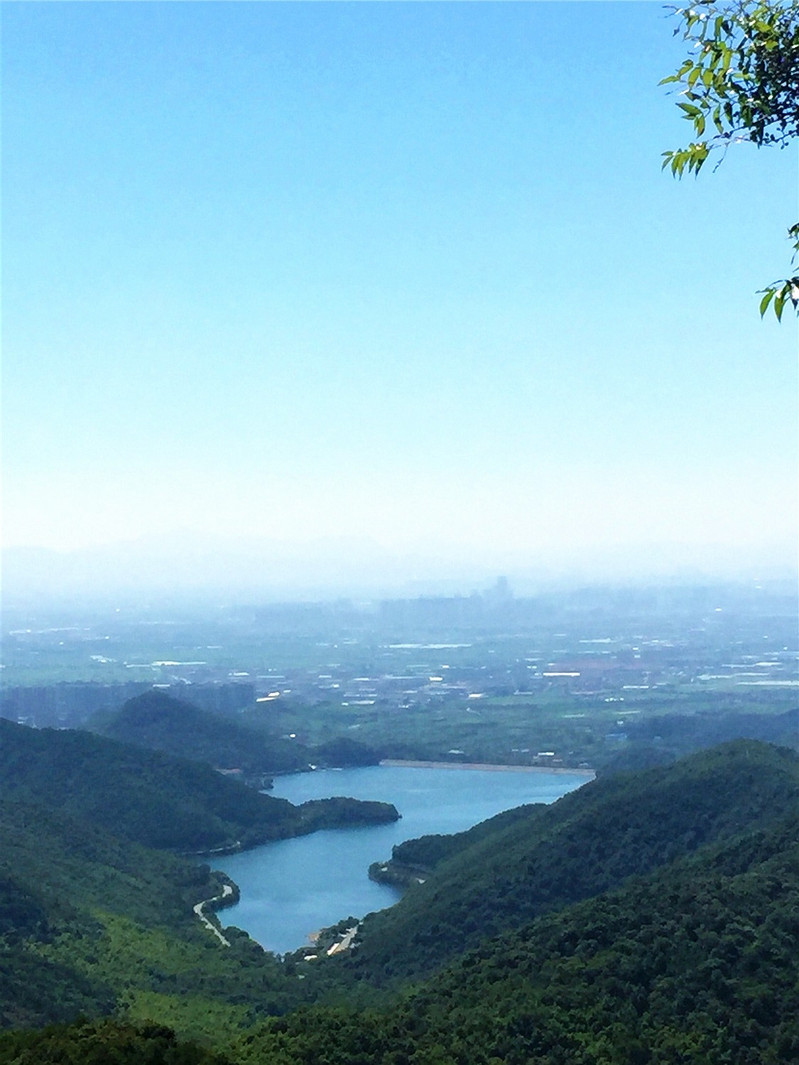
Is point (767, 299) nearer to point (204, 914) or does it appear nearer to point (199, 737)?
point (204, 914)

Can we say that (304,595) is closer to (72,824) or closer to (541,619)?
(541,619)

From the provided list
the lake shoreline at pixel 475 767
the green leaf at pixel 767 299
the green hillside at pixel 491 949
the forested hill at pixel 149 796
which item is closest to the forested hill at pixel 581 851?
the green hillside at pixel 491 949

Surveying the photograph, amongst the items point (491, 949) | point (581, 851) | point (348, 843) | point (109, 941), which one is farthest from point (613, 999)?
point (348, 843)

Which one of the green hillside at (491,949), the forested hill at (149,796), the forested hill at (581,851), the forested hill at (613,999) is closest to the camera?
the forested hill at (613,999)

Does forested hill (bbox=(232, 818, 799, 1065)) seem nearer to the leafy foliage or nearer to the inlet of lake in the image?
the leafy foliage

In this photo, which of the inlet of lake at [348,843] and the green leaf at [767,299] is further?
the inlet of lake at [348,843]

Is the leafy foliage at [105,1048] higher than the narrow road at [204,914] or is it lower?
higher

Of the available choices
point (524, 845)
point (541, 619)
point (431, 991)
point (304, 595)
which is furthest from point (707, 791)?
point (304, 595)

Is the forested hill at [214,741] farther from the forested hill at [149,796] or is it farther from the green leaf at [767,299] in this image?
the green leaf at [767,299]
